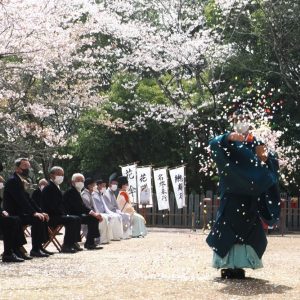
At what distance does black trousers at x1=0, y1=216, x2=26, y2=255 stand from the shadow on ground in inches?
149

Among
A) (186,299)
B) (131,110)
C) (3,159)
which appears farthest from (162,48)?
(186,299)

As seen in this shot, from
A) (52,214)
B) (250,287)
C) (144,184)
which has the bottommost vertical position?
(250,287)

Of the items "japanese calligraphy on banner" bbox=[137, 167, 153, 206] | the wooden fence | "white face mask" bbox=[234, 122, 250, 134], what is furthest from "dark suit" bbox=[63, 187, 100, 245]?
"japanese calligraphy on banner" bbox=[137, 167, 153, 206]

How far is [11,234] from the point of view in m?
11.0

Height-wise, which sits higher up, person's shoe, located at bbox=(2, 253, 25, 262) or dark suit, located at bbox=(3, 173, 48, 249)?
dark suit, located at bbox=(3, 173, 48, 249)

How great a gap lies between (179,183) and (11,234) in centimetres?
1373

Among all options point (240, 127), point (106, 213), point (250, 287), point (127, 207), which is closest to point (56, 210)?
point (106, 213)

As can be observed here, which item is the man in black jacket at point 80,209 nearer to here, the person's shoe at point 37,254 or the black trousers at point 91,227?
the black trousers at point 91,227

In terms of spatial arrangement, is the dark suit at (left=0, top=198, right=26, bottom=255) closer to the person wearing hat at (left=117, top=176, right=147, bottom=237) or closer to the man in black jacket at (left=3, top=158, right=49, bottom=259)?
the man in black jacket at (left=3, top=158, right=49, bottom=259)

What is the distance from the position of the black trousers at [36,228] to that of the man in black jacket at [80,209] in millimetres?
2032

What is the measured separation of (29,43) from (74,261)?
578 cm

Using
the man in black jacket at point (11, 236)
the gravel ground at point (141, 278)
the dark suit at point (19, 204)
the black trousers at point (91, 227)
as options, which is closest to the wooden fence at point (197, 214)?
the black trousers at point (91, 227)

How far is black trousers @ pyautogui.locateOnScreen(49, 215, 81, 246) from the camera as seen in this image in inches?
514

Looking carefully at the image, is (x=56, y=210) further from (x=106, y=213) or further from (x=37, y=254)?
(x=106, y=213)
